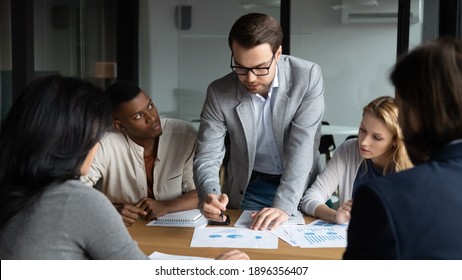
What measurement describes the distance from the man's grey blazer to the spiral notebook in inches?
7.1

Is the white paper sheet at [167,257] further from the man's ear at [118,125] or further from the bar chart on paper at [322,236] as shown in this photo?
the man's ear at [118,125]

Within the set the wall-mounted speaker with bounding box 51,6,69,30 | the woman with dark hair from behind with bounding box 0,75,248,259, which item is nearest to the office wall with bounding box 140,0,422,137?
the wall-mounted speaker with bounding box 51,6,69,30

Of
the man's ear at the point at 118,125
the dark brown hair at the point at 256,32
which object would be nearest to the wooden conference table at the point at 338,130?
the man's ear at the point at 118,125

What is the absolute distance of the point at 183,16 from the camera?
5758 millimetres

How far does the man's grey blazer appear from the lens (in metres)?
2.37

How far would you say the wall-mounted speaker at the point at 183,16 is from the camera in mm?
5723

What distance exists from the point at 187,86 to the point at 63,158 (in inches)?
177

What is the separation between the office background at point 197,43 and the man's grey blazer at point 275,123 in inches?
111

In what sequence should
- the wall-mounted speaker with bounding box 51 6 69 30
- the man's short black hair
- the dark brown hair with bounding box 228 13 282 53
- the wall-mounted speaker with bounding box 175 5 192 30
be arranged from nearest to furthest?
1. the dark brown hair with bounding box 228 13 282 53
2. the man's short black hair
3. the wall-mounted speaker with bounding box 51 6 69 30
4. the wall-mounted speaker with bounding box 175 5 192 30

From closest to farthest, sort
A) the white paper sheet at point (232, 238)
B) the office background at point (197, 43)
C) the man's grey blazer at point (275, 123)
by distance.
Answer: the white paper sheet at point (232, 238)
the man's grey blazer at point (275, 123)
the office background at point (197, 43)

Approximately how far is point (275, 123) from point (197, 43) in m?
3.44

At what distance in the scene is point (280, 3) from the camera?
542 cm

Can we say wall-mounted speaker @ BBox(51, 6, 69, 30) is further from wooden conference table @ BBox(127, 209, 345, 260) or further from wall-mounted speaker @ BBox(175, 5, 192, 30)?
wooden conference table @ BBox(127, 209, 345, 260)

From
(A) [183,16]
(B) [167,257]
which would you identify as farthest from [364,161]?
(A) [183,16]
